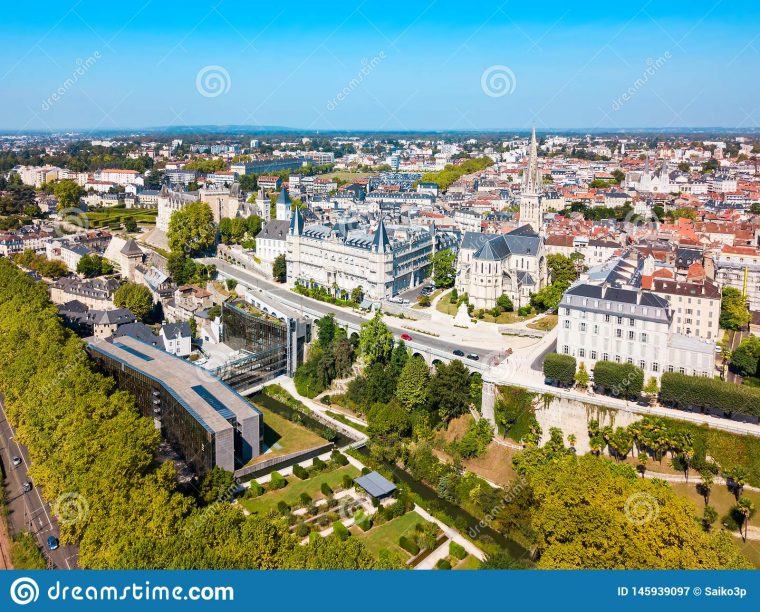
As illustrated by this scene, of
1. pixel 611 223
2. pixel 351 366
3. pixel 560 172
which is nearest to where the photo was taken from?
pixel 351 366

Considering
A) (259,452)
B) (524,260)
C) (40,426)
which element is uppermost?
(524,260)

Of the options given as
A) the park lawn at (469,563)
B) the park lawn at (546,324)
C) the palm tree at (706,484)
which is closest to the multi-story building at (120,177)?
the park lawn at (546,324)

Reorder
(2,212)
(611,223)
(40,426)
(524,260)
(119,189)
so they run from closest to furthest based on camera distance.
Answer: (40,426) → (524,260) → (611,223) → (2,212) → (119,189)

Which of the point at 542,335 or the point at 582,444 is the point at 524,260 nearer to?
the point at 542,335

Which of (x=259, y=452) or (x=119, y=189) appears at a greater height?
(x=119, y=189)

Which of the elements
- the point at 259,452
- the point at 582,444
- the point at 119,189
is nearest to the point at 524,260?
the point at 582,444

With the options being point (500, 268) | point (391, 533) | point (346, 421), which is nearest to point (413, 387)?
point (346, 421)
